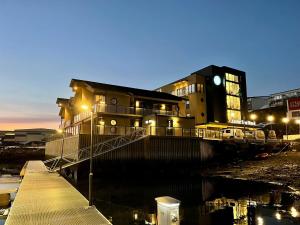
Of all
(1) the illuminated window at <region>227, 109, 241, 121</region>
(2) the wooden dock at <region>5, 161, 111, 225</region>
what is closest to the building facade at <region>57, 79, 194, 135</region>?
(2) the wooden dock at <region>5, 161, 111, 225</region>

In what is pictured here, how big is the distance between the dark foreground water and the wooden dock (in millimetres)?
2570

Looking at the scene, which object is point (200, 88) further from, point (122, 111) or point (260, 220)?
point (260, 220)

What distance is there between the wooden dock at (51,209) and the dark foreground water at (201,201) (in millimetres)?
2570

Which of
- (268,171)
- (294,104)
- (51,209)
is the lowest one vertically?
(268,171)

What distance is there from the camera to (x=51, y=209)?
11133 mm

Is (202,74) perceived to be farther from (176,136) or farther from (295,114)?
(176,136)

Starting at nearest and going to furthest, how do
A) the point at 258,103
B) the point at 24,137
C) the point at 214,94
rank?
1. the point at 214,94
2. the point at 258,103
3. the point at 24,137

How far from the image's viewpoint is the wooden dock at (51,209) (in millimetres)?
9469

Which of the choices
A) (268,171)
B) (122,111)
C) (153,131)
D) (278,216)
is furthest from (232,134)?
(278,216)

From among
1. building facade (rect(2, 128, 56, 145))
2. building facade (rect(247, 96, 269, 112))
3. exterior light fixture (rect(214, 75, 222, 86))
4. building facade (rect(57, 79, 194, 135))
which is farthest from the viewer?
building facade (rect(2, 128, 56, 145))

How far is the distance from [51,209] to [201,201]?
11.1 meters

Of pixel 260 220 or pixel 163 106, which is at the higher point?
pixel 163 106

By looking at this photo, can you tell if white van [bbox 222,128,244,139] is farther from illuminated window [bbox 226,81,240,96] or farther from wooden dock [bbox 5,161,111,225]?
wooden dock [bbox 5,161,111,225]

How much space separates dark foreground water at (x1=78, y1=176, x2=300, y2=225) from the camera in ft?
45.2
